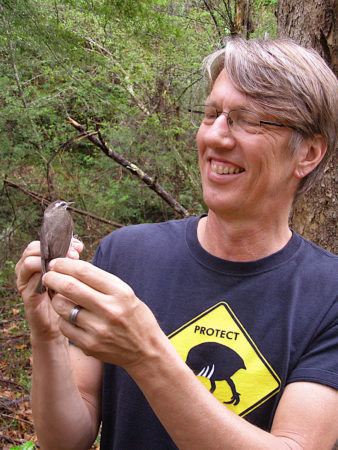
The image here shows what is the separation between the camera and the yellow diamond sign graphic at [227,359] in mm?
1423

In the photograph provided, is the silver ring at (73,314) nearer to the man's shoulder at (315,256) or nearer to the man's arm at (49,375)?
the man's arm at (49,375)

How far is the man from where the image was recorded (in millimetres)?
1409

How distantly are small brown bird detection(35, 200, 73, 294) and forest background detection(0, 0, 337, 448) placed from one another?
430cm

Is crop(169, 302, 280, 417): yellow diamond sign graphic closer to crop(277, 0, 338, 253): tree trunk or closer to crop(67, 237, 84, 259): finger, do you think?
crop(67, 237, 84, 259): finger

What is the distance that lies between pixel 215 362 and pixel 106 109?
324 inches

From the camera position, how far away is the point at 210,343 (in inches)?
59.3

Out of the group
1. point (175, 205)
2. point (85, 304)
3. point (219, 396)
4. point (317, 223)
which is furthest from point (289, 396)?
point (175, 205)

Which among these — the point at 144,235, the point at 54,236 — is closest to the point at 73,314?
the point at 54,236

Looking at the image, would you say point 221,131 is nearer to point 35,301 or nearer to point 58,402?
point 35,301

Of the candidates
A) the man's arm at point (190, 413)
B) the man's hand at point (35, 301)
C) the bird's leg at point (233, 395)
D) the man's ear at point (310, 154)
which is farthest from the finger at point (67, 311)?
the man's ear at point (310, 154)

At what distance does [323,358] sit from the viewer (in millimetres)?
1322

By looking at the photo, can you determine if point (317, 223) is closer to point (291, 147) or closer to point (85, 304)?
point (291, 147)

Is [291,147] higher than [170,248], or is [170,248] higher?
[291,147]

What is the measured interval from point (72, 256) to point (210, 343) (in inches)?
26.4
